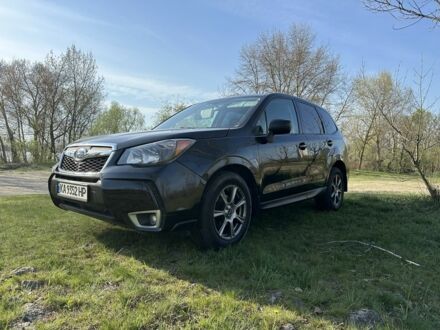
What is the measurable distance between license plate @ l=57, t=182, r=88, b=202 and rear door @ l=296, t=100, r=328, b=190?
2814 mm

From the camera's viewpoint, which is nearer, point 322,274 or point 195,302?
point 195,302

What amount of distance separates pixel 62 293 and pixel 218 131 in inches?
78.6

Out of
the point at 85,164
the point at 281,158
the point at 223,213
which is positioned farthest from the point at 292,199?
the point at 85,164

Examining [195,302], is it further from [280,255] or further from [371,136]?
[371,136]

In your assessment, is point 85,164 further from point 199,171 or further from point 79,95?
point 79,95

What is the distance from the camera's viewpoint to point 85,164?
143 inches

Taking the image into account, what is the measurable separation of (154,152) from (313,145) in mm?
2706

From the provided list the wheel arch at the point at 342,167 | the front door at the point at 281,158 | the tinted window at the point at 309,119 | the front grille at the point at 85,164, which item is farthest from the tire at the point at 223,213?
the wheel arch at the point at 342,167

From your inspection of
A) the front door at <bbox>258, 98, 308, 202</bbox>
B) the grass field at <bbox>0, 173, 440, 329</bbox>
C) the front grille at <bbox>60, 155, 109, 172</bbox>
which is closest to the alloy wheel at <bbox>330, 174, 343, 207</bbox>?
the grass field at <bbox>0, 173, 440, 329</bbox>

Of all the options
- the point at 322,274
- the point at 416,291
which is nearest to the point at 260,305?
the point at 322,274

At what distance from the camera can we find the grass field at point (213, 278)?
248 centimetres

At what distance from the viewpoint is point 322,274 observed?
330cm

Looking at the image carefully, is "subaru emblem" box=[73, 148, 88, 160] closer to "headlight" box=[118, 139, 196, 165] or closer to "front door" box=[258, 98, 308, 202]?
"headlight" box=[118, 139, 196, 165]

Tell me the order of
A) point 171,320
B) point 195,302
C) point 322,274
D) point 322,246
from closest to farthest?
1. point 171,320
2. point 195,302
3. point 322,274
4. point 322,246
